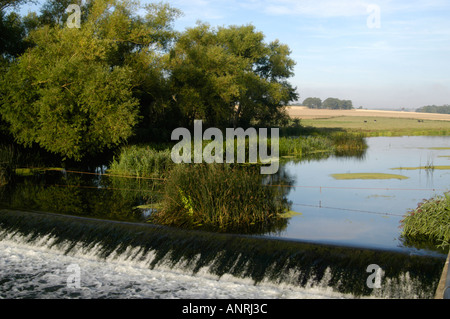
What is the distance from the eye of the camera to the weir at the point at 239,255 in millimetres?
6746

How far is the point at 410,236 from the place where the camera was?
834 centimetres

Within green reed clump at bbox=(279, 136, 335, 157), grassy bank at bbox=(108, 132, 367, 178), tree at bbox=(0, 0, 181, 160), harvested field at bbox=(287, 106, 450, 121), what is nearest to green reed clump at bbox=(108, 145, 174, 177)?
grassy bank at bbox=(108, 132, 367, 178)

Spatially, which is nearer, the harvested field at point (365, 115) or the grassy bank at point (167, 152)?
the grassy bank at point (167, 152)

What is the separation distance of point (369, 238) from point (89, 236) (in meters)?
5.22

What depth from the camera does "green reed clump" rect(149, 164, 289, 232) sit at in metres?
9.38

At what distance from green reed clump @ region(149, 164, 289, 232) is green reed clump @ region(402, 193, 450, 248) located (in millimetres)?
2402

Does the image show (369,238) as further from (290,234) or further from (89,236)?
(89,236)

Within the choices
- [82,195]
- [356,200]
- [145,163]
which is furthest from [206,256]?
[145,163]

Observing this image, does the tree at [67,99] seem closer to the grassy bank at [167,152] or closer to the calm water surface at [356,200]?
the grassy bank at [167,152]

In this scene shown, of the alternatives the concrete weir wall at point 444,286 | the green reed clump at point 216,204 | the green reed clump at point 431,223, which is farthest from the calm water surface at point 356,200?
the concrete weir wall at point 444,286

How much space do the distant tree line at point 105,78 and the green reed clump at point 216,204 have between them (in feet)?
24.0

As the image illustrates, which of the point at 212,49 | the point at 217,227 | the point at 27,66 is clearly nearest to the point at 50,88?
the point at 27,66

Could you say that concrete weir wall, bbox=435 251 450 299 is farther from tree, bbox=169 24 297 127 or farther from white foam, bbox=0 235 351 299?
tree, bbox=169 24 297 127

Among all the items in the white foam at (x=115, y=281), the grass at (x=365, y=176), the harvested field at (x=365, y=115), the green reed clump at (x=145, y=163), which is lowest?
the white foam at (x=115, y=281)
